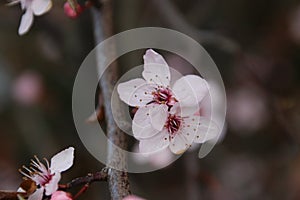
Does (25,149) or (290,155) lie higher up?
(25,149)

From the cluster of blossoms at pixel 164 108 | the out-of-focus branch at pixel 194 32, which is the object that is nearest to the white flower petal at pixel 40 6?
the cluster of blossoms at pixel 164 108

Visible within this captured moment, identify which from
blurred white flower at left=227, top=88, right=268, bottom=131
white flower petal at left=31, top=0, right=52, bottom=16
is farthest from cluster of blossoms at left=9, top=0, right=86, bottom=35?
blurred white flower at left=227, top=88, right=268, bottom=131

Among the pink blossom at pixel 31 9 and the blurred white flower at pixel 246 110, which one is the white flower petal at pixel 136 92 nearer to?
the pink blossom at pixel 31 9

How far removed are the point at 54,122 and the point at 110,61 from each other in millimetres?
837

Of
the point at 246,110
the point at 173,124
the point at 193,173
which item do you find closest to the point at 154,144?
the point at 173,124

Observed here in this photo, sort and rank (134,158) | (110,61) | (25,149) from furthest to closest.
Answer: (25,149)
(134,158)
(110,61)

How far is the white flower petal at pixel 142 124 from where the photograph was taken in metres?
0.80

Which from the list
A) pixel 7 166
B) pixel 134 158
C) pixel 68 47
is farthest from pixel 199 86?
pixel 7 166

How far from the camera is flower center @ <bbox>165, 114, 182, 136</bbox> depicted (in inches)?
32.6

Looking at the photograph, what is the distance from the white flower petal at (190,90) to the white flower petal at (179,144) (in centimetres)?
5

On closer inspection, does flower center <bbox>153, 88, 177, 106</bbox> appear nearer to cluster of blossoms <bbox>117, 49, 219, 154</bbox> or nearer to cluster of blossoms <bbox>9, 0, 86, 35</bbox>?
cluster of blossoms <bbox>117, 49, 219, 154</bbox>

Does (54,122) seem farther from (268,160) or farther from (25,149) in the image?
(268,160)

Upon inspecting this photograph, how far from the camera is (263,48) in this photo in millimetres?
2182

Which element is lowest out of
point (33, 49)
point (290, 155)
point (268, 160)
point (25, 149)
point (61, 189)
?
point (268, 160)
